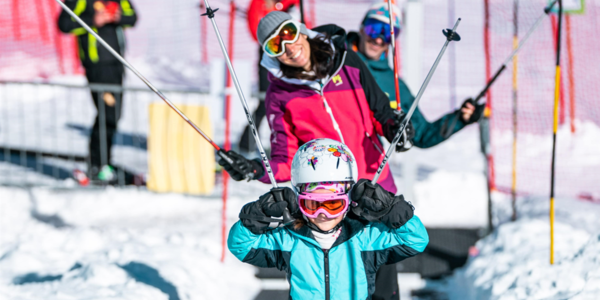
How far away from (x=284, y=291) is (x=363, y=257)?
2.08 metres

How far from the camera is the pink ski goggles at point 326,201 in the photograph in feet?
8.51

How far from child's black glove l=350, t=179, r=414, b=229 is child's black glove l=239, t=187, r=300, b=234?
269mm

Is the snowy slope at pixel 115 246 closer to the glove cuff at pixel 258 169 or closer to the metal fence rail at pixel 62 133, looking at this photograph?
the metal fence rail at pixel 62 133

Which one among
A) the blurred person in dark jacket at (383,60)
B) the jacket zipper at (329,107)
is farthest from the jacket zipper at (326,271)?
the blurred person in dark jacket at (383,60)

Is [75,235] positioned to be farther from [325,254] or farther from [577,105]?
[577,105]

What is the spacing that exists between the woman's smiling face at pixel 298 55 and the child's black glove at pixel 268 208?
694 millimetres

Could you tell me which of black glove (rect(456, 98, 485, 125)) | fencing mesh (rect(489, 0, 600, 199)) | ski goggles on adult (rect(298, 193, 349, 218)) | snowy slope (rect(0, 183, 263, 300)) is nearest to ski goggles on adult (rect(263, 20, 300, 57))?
ski goggles on adult (rect(298, 193, 349, 218))

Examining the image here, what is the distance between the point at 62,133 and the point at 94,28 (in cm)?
333

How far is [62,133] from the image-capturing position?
9.15 metres

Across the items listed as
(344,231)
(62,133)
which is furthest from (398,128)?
(62,133)

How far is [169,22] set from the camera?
16.1 m

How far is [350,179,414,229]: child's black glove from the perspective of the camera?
8.13 ft

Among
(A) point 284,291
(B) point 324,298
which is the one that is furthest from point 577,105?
(B) point 324,298

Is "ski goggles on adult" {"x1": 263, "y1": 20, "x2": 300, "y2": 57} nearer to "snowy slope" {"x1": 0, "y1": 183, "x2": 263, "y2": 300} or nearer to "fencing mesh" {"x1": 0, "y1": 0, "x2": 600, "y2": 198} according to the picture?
"snowy slope" {"x1": 0, "y1": 183, "x2": 263, "y2": 300}
